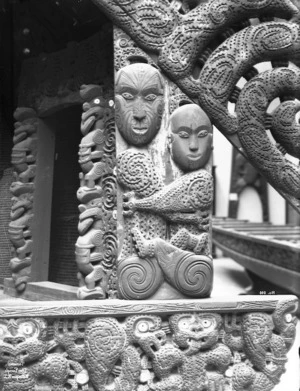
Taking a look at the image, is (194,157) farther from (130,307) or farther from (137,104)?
(130,307)

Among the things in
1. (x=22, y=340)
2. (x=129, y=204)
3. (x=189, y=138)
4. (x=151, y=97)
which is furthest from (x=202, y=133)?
(x=22, y=340)

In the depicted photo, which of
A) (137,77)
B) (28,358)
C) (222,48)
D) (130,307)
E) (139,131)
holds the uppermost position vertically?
(222,48)

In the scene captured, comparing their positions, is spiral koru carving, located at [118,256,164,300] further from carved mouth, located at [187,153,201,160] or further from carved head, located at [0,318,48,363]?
carved mouth, located at [187,153,201,160]

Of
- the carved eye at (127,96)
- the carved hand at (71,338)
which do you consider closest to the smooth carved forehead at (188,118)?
the carved eye at (127,96)

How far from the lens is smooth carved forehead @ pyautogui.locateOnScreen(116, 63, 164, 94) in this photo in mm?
3115

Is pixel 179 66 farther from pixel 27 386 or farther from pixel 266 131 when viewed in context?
pixel 27 386

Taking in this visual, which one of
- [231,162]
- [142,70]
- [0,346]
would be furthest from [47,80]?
[231,162]

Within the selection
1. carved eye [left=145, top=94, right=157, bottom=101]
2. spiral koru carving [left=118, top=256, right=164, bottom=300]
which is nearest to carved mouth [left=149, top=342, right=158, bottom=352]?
spiral koru carving [left=118, top=256, right=164, bottom=300]

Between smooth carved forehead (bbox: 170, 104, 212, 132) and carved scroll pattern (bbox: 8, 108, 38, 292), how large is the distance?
4.68 ft

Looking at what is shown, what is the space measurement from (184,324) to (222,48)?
1460mm

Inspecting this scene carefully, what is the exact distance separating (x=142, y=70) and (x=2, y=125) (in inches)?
67.7

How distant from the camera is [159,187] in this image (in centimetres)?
309

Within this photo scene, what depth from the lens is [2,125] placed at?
4496 mm

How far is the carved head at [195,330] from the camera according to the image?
2953 mm
